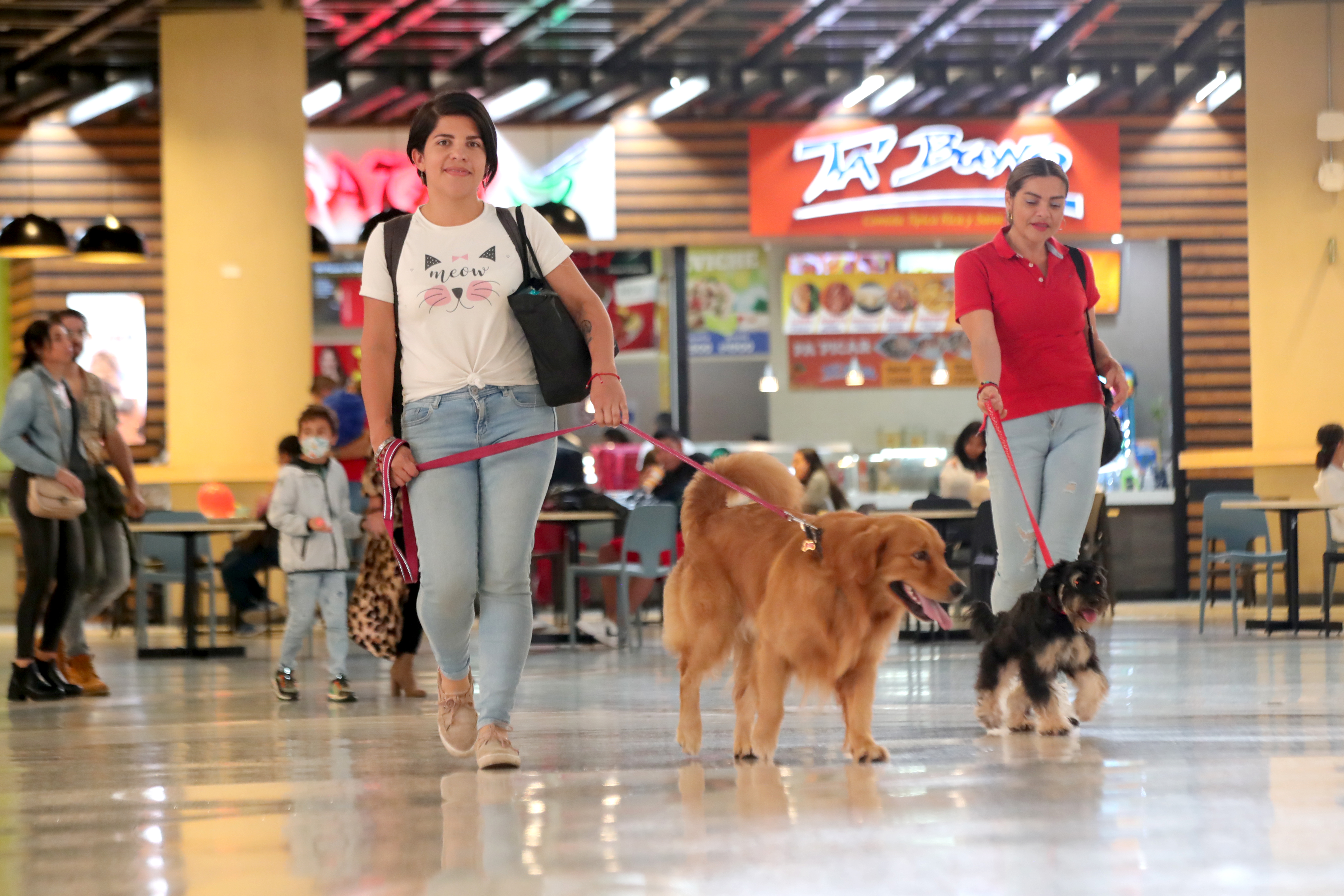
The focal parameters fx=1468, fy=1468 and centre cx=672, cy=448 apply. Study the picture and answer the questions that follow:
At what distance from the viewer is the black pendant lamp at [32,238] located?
10406 mm

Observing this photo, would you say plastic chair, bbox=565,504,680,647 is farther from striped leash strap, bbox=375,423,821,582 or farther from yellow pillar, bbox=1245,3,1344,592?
yellow pillar, bbox=1245,3,1344,592

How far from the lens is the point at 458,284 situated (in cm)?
345

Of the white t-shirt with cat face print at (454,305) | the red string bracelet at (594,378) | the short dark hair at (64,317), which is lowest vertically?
the red string bracelet at (594,378)

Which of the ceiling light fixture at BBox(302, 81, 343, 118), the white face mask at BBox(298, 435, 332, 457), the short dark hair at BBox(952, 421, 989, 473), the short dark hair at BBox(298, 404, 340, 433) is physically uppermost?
the ceiling light fixture at BBox(302, 81, 343, 118)

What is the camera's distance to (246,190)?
10438mm

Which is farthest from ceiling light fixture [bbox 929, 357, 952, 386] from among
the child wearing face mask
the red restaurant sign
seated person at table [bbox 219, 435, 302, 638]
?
the child wearing face mask

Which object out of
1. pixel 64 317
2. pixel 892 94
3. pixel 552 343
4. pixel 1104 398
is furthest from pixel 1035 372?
pixel 892 94

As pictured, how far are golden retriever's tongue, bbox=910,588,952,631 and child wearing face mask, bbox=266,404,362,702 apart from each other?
3107 millimetres

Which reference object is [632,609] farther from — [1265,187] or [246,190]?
[1265,187]

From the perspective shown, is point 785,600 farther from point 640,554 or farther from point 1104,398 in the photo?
point 640,554

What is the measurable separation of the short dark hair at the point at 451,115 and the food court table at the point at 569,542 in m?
4.32

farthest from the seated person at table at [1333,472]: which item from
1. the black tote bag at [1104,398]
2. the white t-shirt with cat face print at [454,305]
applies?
the white t-shirt with cat face print at [454,305]

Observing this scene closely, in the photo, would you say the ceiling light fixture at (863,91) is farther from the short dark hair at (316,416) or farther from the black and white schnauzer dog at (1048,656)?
the black and white schnauzer dog at (1048,656)

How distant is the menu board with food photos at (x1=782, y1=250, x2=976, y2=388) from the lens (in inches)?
513
